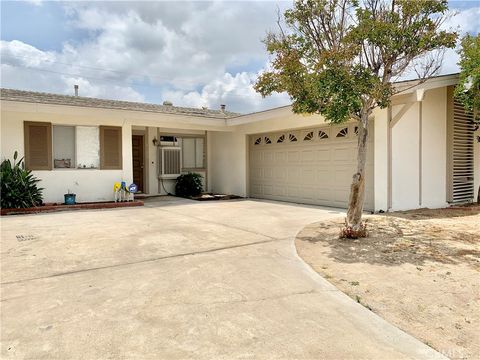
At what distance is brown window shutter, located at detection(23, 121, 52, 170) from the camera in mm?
9875

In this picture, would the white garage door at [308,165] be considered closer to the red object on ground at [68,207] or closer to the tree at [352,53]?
the tree at [352,53]

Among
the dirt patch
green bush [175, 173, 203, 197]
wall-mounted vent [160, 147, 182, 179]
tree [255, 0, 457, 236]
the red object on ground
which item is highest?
tree [255, 0, 457, 236]

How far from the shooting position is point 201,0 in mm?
8992

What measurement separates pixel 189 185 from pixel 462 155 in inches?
377

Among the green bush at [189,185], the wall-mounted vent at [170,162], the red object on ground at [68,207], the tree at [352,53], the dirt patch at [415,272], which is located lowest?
the dirt patch at [415,272]

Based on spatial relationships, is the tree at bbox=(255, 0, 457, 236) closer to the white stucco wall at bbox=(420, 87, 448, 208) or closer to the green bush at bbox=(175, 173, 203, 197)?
the white stucco wall at bbox=(420, 87, 448, 208)

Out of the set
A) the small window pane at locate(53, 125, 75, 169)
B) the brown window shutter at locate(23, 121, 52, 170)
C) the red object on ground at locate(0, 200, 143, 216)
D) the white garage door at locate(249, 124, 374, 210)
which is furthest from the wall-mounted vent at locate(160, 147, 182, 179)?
the brown window shutter at locate(23, 121, 52, 170)

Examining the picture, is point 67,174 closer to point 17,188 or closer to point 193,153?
point 17,188

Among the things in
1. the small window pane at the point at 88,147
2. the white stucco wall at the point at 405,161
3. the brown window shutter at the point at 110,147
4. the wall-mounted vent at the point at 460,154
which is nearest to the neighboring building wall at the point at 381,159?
the white stucco wall at the point at 405,161

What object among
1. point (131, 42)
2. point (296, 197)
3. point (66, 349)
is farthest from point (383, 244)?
point (131, 42)

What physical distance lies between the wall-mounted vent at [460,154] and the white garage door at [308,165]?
2.85m

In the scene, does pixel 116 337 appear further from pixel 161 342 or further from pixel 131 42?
pixel 131 42

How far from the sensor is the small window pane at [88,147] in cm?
1077

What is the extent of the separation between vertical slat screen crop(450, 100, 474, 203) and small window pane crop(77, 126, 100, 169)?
11.0 metres
